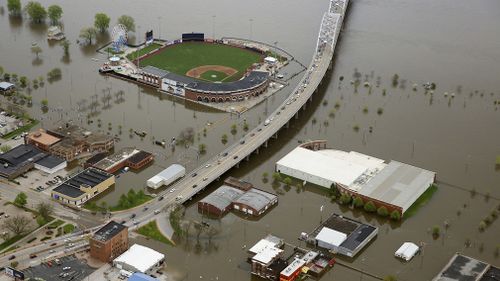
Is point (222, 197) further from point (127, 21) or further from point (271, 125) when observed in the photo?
point (127, 21)

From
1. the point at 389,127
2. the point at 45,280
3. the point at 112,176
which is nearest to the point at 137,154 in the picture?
the point at 112,176

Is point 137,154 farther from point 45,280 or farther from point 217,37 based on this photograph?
point 217,37

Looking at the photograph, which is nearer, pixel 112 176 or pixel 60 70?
pixel 112 176

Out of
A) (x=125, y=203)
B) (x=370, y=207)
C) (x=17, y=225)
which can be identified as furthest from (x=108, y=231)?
(x=370, y=207)

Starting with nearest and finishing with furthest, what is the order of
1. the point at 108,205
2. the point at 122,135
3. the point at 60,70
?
the point at 108,205, the point at 122,135, the point at 60,70

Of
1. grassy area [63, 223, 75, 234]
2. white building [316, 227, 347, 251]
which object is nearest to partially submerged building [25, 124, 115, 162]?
grassy area [63, 223, 75, 234]

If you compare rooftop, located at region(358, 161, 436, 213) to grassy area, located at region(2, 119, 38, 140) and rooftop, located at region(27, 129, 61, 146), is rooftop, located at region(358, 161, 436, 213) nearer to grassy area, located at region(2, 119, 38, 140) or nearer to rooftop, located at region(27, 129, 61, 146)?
rooftop, located at region(27, 129, 61, 146)
